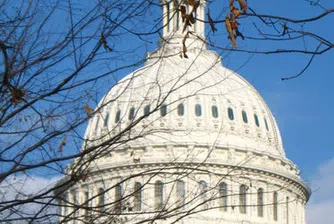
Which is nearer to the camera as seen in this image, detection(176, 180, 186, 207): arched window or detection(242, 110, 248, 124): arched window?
detection(176, 180, 186, 207): arched window

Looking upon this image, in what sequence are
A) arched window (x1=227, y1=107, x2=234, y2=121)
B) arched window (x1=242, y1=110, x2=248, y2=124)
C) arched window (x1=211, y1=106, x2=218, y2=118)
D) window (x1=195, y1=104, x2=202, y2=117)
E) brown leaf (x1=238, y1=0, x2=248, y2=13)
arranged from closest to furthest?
brown leaf (x1=238, y1=0, x2=248, y2=13) → window (x1=195, y1=104, x2=202, y2=117) → arched window (x1=211, y1=106, x2=218, y2=118) → arched window (x1=227, y1=107, x2=234, y2=121) → arched window (x1=242, y1=110, x2=248, y2=124)

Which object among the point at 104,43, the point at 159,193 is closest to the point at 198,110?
the point at 159,193

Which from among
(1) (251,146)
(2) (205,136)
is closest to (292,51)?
(2) (205,136)

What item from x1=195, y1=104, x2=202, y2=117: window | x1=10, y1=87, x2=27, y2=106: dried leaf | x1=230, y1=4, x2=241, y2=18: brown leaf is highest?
x1=195, y1=104, x2=202, y2=117: window

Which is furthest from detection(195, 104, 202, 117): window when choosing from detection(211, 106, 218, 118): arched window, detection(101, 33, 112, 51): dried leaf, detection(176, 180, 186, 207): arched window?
detection(101, 33, 112, 51): dried leaf

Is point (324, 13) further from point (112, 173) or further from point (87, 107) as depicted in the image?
point (112, 173)

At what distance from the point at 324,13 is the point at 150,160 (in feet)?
208

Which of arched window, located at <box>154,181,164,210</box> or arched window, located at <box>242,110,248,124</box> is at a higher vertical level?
arched window, located at <box>242,110,248,124</box>

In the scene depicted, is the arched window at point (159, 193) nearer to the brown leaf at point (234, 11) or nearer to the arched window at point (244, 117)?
the brown leaf at point (234, 11)

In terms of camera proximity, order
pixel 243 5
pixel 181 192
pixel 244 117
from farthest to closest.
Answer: pixel 244 117, pixel 181 192, pixel 243 5

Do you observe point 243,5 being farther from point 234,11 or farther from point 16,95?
point 16,95

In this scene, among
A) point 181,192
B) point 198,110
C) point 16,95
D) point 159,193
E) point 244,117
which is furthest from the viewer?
point 244,117

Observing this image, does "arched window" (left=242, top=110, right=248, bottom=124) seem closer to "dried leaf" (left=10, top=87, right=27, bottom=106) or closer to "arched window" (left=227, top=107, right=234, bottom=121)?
"arched window" (left=227, top=107, right=234, bottom=121)

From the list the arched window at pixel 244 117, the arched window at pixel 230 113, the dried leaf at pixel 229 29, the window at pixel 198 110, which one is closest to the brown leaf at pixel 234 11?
the dried leaf at pixel 229 29
